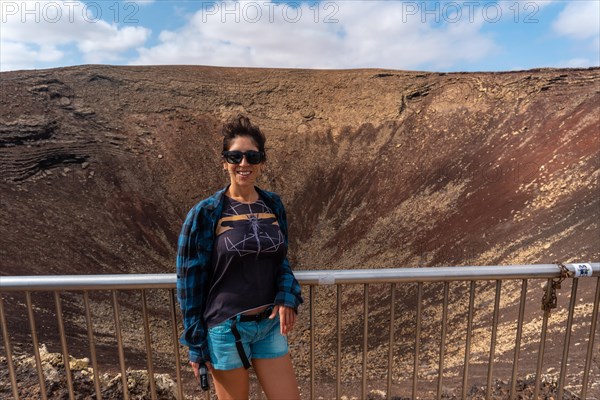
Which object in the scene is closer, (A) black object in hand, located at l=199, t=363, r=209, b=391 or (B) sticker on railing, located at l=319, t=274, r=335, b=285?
(A) black object in hand, located at l=199, t=363, r=209, b=391

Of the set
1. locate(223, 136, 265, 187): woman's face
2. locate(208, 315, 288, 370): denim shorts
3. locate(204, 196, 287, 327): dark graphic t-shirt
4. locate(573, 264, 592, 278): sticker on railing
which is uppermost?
locate(223, 136, 265, 187): woman's face

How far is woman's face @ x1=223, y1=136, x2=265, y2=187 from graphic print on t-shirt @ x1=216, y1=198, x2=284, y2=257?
0.45 feet

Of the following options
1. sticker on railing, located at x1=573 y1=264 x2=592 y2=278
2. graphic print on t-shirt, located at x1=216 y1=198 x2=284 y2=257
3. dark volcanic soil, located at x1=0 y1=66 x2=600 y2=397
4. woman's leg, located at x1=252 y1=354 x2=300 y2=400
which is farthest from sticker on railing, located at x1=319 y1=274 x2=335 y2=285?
dark volcanic soil, located at x1=0 y1=66 x2=600 y2=397

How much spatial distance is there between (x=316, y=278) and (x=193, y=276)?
826mm

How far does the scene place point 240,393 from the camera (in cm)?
244

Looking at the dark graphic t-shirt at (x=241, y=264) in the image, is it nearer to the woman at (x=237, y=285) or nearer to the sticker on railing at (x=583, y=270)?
the woman at (x=237, y=285)

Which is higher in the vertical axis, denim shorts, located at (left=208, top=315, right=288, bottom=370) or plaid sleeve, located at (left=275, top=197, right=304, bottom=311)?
plaid sleeve, located at (left=275, top=197, right=304, bottom=311)

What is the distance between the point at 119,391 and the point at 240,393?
9.96 ft

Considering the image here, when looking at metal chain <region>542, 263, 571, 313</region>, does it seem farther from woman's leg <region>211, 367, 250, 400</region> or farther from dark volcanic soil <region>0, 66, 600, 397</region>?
dark volcanic soil <region>0, 66, 600, 397</region>

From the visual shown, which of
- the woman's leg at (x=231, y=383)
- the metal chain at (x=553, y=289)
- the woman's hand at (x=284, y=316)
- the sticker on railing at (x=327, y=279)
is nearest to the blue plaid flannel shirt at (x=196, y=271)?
the woman's leg at (x=231, y=383)

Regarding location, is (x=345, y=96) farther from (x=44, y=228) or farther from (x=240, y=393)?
(x=240, y=393)

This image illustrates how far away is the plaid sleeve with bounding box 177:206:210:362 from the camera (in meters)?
2.34

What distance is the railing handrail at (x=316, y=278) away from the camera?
8.77ft

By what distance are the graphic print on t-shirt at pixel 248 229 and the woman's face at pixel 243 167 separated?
0.45 feet
